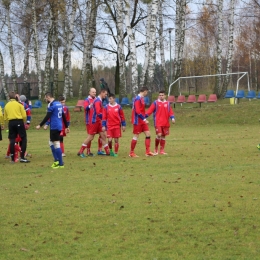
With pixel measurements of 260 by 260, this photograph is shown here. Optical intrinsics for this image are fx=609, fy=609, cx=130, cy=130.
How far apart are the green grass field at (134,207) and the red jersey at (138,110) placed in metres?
1.13

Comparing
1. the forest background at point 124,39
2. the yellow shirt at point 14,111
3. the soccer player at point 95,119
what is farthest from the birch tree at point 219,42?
the yellow shirt at point 14,111

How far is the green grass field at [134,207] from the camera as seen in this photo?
7.73m

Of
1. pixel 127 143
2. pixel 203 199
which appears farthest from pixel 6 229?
pixel 127 143

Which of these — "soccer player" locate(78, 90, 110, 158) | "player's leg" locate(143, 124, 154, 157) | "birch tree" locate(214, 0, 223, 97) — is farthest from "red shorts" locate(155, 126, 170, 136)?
"birch tree" locate(214, 0, 223, 97)

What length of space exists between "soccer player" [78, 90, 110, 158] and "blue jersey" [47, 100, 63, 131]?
6.97 ft

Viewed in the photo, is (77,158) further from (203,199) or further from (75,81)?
(75,81)

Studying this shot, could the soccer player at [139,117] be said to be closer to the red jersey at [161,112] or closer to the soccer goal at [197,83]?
the red jersey at [161,112]

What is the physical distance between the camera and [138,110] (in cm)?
1775

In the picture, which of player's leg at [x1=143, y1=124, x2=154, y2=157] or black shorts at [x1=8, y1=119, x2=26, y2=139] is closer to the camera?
black shorts at [x1=8, y1=119, x2=26, y2=139]

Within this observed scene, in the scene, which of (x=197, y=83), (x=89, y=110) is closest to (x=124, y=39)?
(x=197, y=83)

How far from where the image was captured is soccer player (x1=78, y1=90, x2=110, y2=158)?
58.9 ft

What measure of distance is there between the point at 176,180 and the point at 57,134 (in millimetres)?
4348

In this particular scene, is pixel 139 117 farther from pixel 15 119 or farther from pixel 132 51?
pixel 132 51

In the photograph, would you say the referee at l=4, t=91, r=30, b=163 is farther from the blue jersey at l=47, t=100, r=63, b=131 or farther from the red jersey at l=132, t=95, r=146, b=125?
the red jersey at l=132, t=95, r=146, b=125
